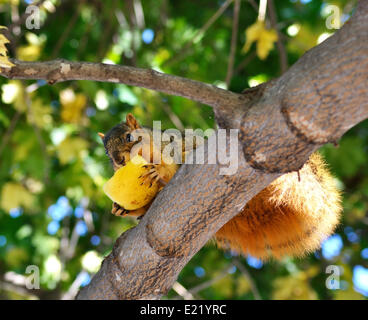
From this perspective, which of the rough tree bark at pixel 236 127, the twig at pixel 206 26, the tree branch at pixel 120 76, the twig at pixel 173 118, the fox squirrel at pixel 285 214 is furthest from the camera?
the twig at pixel 173 118

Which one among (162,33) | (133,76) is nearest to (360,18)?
(133,76)

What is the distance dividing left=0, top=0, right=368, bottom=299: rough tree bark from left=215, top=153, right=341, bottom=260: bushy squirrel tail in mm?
279

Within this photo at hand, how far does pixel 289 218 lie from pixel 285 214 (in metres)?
0.01

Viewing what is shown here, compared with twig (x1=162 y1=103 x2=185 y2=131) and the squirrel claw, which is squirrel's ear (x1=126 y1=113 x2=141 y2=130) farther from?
twig (x1=162 y1=103 x2=185 y2=131)

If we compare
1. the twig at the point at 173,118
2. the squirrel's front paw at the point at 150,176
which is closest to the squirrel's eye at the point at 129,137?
the squirrel's front paw at the point at 150,176

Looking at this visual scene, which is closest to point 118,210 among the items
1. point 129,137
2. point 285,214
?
point 129,137

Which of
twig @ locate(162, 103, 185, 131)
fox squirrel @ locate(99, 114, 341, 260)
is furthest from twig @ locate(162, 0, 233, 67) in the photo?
fox squirrel @ locate(99, 114, 341, 260)

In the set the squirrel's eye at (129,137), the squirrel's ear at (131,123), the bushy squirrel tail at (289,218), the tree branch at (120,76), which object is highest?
the squirrel's ear at (131,123)

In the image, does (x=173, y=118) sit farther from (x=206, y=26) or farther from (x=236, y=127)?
(x=236, y=127)

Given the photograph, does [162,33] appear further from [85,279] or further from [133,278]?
[133,278]

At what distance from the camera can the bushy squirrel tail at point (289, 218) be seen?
4.08 ft

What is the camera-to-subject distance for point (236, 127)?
873 millimetres

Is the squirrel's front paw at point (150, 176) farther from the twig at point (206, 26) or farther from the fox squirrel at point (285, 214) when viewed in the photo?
the twig at point (206, 26)
